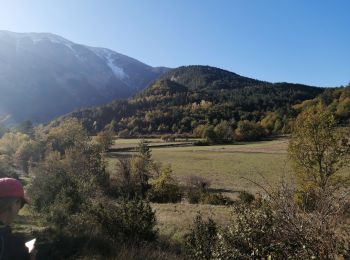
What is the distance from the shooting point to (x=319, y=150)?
101 feet

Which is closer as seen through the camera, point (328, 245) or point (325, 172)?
point (328, 245)

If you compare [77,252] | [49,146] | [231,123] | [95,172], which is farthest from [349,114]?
[77,252]

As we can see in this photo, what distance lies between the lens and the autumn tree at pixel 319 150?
3073cm

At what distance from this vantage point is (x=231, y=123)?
544ft

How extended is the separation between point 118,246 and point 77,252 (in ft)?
Result: 4.42

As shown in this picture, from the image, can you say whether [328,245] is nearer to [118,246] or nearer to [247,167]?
[118,246]

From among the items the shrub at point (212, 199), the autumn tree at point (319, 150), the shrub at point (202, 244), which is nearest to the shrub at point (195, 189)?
the shrub at point (212, 199)

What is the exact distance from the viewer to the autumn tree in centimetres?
3073

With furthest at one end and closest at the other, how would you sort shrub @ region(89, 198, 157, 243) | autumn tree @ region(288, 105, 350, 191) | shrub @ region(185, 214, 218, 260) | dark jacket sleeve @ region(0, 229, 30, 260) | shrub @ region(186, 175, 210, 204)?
shrub @ region(186, 175, 210, 204) < autumn tree @ region(288, 105, 350, 191) < shrub @ region(89, 198, 157, 243) < shrub @ region(185, 214, 218, 260) < dark jacket sleeve @ region(0, 229, 30, 260)

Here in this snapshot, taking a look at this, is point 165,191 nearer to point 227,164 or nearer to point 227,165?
point 227,165

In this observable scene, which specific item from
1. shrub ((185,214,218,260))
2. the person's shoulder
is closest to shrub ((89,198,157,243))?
shrub ((185,214,218,260))

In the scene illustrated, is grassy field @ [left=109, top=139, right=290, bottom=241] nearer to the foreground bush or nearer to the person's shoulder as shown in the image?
the foreground bush

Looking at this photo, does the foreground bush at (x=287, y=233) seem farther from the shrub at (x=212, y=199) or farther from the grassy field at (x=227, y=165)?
the grassy field at (x=227, y=165)

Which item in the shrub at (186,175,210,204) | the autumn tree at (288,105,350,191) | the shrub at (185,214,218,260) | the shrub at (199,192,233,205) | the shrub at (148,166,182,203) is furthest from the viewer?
the shrub at (148,166,182,203)
